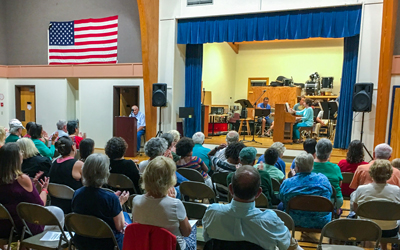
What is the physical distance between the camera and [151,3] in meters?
7.56

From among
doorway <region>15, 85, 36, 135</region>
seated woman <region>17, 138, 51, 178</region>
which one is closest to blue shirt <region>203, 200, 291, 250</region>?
seated woman <region>17, 138, 51, 178</region>

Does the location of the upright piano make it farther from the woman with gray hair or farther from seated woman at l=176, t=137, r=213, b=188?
seated woman at l=176, t=137, r=213, b=188

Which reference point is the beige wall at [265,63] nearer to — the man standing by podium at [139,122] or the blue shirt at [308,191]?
the man standing by podium at [139,122]

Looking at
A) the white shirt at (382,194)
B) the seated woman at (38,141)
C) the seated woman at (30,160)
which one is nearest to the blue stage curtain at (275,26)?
the seated woman at (38,141)

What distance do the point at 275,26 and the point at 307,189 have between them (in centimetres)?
532

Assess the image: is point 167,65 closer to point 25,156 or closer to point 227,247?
point 25,156

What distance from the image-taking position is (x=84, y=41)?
8.84 meters

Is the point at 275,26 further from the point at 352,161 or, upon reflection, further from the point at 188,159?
the point at 188,159

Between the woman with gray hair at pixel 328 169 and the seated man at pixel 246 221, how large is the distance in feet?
5.60

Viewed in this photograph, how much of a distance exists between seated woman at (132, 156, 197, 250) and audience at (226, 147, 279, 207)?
1047 mm

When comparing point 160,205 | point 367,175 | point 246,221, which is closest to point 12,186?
point 160,205

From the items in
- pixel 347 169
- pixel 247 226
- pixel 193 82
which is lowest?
pixel 347 169

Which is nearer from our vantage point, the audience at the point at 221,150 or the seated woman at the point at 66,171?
the seated woman at the point at 66,171

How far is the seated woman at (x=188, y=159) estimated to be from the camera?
3445 mm
